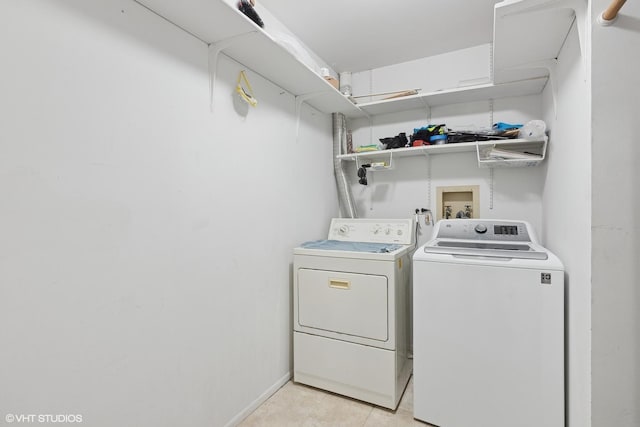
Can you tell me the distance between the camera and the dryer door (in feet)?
6.32

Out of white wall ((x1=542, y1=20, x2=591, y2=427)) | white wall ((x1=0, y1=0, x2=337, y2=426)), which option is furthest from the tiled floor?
white wall ((x1=542, y1=20, x2=591, y2=427))

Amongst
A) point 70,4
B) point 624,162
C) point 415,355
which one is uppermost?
point 70,4

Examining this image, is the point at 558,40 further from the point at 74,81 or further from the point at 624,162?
the point at 74,81

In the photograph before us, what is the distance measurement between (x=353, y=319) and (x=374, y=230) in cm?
77

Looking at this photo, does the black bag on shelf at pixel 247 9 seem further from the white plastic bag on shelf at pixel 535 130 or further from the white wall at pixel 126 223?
the white plastic bag on shelf at pixel 535 130

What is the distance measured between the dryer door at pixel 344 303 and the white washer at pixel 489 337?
23 cm

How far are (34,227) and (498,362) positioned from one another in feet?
6.79

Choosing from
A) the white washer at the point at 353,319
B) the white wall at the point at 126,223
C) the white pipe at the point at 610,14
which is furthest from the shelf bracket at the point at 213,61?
the white pipe at the point at 610,14

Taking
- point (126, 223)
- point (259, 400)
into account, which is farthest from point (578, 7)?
point (259, 400)

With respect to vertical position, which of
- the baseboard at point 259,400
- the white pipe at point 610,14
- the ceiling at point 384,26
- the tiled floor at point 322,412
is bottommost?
the tiled floor at point 322,412

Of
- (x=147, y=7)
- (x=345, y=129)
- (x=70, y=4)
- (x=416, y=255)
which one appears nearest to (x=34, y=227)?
(x=70, y=4)

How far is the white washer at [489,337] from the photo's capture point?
151 centimetres

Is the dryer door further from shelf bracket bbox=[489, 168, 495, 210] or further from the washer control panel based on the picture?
shelf bracket bbox=[489, 168, 495, 210]

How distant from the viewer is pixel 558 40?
5.13 ft
